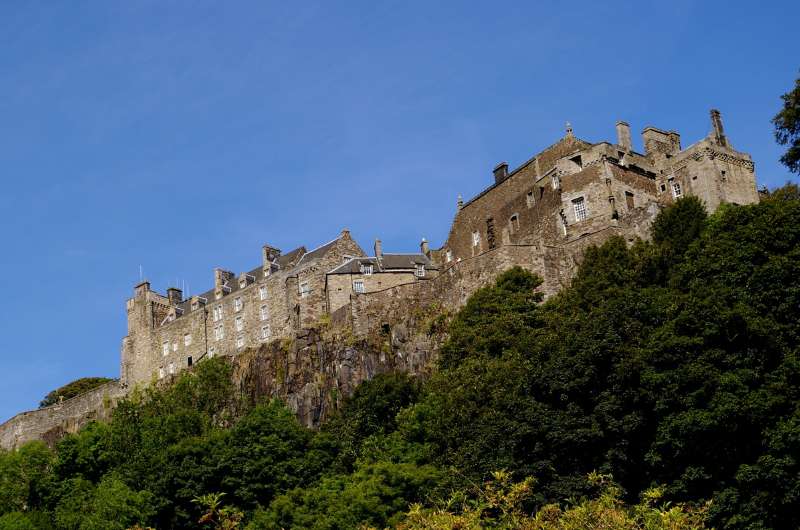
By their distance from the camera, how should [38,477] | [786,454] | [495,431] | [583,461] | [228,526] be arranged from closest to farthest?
1. [228,526]
2. [786,454]
3. [583,461]
4. [495,431]
5. [38,477]

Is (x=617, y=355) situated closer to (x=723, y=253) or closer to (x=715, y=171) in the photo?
(x=723, y=253)

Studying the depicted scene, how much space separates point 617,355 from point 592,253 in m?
14.0

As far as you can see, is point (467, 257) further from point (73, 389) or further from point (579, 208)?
point (73, 389)

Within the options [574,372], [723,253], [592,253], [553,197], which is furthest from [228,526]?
[553,197]

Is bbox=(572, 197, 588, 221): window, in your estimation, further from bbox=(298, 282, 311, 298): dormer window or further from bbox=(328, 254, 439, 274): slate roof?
bbox=(298, 282, 311, 298): dormer window

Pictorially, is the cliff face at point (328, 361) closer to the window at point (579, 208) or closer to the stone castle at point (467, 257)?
the stone castle at point (467, 257)

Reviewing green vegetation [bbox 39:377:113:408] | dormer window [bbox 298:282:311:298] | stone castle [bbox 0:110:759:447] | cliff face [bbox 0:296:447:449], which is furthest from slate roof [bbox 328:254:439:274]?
green vegetation [bbox 39:377:113:408]

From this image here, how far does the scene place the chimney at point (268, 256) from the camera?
245 ft

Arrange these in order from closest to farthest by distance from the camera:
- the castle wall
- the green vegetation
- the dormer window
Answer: the dormer window, the castle wall, the green vegetation

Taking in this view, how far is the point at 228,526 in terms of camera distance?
77.0ft

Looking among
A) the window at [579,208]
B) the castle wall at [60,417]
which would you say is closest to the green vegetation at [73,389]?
the castle wall at [60,417]

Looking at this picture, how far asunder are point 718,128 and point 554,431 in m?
27.8

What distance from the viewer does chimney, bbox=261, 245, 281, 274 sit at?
74.8 meters

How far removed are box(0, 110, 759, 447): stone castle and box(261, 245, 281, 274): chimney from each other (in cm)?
12
